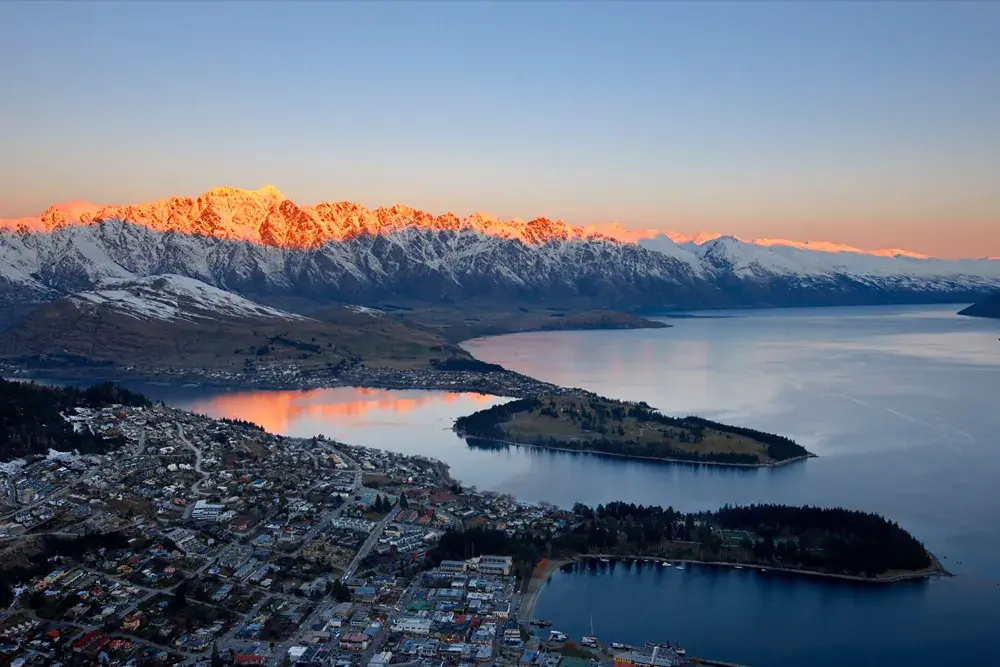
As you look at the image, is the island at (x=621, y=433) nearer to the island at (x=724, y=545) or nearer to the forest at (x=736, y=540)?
the forest at (x=736, y=540)

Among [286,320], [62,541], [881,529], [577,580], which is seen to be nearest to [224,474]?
[62,541]

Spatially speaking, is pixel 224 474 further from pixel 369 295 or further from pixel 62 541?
pixel 369 295

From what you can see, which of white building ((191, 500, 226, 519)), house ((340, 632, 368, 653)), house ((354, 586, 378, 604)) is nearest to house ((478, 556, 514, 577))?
house ((354, 586, 378, 604))

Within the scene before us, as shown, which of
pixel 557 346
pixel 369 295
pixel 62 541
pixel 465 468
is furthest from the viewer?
pixel 369 295

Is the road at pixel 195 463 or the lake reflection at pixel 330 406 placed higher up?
the road at pixel 195 463

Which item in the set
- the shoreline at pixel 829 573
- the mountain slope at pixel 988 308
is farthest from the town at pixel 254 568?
the mountain slope at pixel 988 308

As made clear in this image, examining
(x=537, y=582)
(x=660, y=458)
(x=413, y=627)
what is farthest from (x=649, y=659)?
(x=660, y=458)
